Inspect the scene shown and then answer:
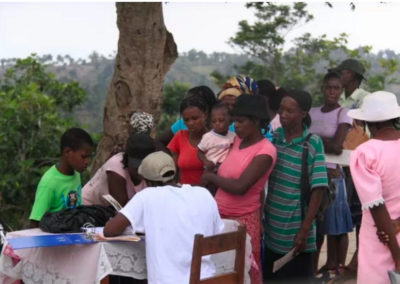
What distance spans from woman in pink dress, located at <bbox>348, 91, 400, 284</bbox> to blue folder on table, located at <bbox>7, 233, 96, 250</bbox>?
5.15 feet

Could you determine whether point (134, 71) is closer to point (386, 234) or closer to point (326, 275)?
point (326, 275)

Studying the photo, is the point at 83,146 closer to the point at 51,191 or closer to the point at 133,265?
the point at 51,191

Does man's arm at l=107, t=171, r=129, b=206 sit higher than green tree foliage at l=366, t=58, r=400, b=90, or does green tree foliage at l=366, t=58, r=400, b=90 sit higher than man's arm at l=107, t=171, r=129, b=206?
green tree foliage at l=366, t=58, r=400, b=90

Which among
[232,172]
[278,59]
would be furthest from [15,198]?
[278,59]

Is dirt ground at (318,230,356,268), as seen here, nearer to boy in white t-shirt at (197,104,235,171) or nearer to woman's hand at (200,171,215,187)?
boy in white t-shirt at (197,104,235,171)

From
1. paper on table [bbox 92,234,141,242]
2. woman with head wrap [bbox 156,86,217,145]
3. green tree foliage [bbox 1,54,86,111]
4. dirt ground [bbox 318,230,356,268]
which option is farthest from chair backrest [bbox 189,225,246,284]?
green tree foliage [bbox 1,54,86,111]

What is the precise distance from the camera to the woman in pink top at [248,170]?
18.7 feet

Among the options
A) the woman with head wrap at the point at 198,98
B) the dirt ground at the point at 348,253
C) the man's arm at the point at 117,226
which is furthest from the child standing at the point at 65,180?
the dirt ground at the point at 348,253

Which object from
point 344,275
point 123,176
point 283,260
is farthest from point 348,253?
point 123,176

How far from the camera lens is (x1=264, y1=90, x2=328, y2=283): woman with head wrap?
5918 millimetres

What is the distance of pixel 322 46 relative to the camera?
71.8ft

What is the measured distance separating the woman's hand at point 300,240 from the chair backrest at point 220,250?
1.05 meters

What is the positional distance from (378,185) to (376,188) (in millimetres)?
22

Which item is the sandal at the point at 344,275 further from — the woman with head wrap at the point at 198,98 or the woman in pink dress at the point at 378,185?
the woman in pink dress at the point at 378,185
